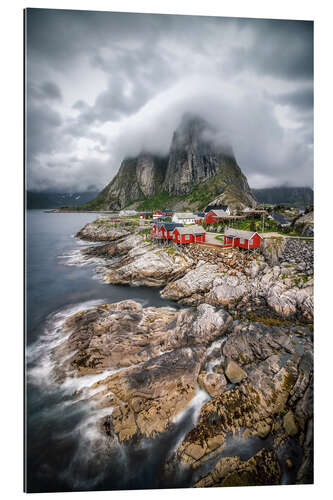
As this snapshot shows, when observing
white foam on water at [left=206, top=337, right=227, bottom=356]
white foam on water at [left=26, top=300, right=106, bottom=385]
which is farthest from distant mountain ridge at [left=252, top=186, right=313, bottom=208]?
white foam on water at [left=26, top=300, right=106, bottom=385]

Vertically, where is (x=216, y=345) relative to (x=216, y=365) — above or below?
above

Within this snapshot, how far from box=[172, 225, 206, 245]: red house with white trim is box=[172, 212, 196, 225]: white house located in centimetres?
199

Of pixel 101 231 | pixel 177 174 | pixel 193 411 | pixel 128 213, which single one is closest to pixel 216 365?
pixel 193 411

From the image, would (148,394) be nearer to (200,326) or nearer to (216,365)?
(216,365)

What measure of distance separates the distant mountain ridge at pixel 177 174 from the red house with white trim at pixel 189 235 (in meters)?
3.21

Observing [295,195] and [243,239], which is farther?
[243,239]

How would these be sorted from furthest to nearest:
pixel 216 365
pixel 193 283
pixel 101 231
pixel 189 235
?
pixel 101 231 < pixel 189 235 < pixel 193 283 < pixel 216 365

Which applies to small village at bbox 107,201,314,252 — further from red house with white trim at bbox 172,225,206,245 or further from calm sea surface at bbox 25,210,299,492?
calm sea surface at bbox 25,210,299,492

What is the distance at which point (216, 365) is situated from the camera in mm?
4500

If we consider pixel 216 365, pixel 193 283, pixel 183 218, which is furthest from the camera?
pixel 183 218

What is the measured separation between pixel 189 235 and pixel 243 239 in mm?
2715

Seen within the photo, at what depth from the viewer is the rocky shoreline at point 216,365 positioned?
3219 millimetres

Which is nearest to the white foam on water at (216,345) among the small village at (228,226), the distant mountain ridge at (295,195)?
the small village at (228,226)
